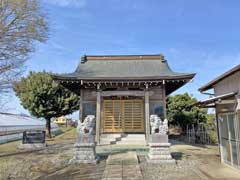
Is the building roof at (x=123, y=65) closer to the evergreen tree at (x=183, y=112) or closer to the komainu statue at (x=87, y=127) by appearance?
the evergreen tree at (x=183, y=112)

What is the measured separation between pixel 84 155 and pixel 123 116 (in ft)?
15.6

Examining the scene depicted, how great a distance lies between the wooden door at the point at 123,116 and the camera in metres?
11.1

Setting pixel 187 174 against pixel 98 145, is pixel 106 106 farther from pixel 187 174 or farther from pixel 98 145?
pixel 187 174

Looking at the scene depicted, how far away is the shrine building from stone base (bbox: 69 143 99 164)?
9.53 ft

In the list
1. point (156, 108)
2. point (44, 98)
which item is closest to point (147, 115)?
point (156, 108)

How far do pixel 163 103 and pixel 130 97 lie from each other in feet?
6.63

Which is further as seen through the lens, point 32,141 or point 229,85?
point 32,141

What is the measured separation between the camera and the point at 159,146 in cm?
691

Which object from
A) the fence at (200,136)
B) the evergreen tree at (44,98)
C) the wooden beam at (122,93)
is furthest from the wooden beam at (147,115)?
A: the evergreen tree at (44,98)

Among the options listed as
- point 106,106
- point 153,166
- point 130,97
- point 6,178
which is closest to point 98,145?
point 106,106

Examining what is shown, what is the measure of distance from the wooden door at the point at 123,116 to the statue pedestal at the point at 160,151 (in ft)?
13.2

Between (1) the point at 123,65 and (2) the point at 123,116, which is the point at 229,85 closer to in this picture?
(2) the point at 123,116

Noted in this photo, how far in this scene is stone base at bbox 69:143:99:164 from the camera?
6707 millimetres

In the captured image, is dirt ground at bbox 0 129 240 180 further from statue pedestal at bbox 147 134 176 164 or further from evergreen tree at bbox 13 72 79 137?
evergreen tree at bbox 13 72 79 137
